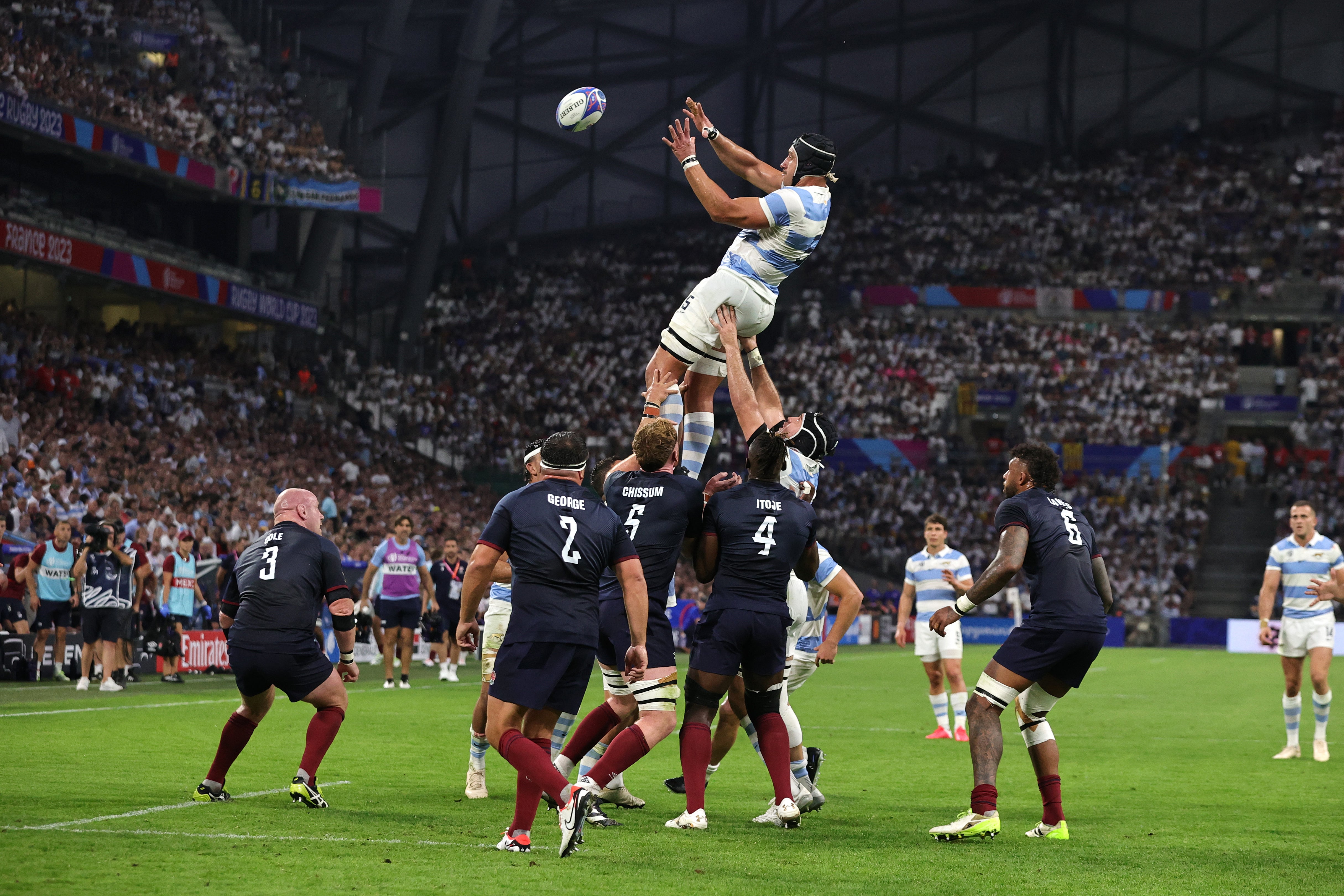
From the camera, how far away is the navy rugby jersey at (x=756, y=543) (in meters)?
9.02

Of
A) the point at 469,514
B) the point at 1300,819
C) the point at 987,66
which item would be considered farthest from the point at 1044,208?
the point at 1300,819

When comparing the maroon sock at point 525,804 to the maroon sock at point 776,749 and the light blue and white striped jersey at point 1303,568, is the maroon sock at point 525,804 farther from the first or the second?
the light blue and white striped jersey at point 1303,568

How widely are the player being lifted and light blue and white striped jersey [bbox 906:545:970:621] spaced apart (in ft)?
25.8

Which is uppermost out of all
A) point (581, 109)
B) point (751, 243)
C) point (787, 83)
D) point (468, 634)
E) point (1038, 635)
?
point (787, 83)

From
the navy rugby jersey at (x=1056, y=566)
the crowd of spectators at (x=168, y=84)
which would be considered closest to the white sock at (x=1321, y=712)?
the navy rugby jersey at (x=1056, y=566)

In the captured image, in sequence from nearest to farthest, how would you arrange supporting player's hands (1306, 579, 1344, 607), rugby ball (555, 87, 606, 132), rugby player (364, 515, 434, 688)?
rugby ball (555, 87, 606, 132) → supporting player's hands (1306, 579, 1344, 607) → rugby player (364, 515, 434, 688)

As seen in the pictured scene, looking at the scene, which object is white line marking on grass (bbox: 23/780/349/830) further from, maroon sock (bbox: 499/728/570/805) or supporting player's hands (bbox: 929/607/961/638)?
supporting player's hands (bbox: 929/607/961/638)

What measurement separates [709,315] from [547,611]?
2717 mm

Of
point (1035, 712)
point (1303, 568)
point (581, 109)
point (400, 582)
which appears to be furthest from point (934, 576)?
point (581, 109)

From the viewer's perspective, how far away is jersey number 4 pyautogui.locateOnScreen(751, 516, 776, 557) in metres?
9.01

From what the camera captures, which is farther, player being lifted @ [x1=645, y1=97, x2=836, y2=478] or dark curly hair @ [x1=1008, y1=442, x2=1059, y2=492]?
player being lifted @ [x1=645, y1=97, x2=836, y2=478]

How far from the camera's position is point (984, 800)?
8.94 meters

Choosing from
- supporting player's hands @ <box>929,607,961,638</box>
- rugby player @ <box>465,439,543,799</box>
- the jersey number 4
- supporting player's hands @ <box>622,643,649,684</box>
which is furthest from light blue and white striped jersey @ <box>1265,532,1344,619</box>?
supporting player's hands @ <box>622,643,649,684</box>

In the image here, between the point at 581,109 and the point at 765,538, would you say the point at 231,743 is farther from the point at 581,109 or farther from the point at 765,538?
the point at 581,109
